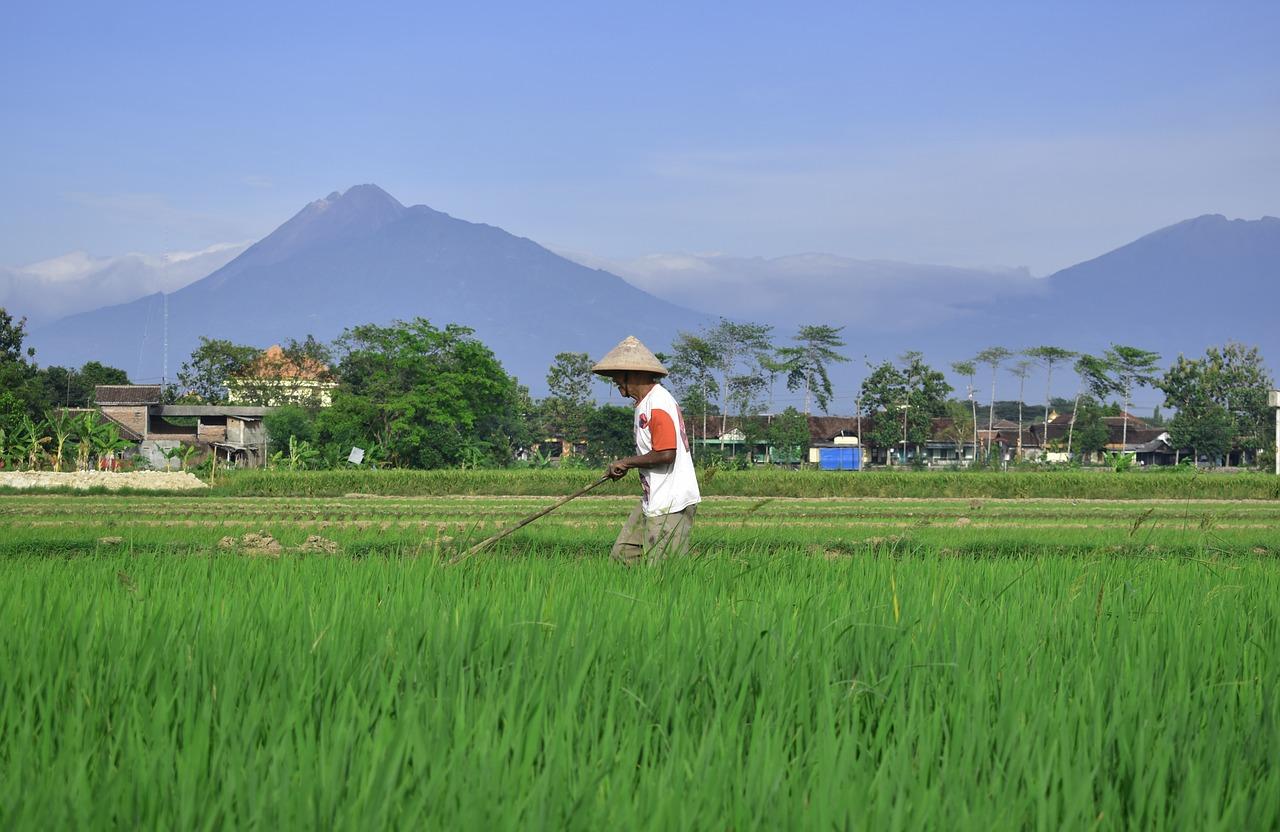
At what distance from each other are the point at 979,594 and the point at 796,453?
66.3 meters

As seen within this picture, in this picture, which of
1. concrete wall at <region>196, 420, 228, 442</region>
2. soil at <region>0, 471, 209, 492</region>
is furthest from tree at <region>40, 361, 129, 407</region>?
soil at <region>0, 471, 209, 492</region>

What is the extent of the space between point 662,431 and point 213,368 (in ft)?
267

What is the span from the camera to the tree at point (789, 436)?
7006 centimetres

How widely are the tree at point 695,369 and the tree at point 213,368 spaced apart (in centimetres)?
3107

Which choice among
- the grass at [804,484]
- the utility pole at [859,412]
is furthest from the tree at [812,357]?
the grass at [804,484]

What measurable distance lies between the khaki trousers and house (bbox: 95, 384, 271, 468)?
182 ft

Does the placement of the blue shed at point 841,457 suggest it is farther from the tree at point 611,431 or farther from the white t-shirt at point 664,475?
the white t-shirt at point 664,475

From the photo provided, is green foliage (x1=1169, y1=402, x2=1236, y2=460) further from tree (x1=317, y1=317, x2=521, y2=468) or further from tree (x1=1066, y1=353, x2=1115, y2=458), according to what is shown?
tree (x1=317, y1=317, x2=521, y2=468)

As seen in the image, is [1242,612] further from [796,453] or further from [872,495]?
[796,453]

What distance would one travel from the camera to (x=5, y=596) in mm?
4168

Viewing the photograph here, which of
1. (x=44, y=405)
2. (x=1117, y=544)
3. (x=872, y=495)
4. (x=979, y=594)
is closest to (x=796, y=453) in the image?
(x=872, y=495)

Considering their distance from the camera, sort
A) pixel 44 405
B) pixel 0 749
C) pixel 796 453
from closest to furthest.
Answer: pixel 0 749 < pixel 44 405 < pixel 796 453

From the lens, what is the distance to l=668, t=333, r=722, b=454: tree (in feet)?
247

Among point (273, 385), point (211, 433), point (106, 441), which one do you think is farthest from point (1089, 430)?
point (106, 441)
